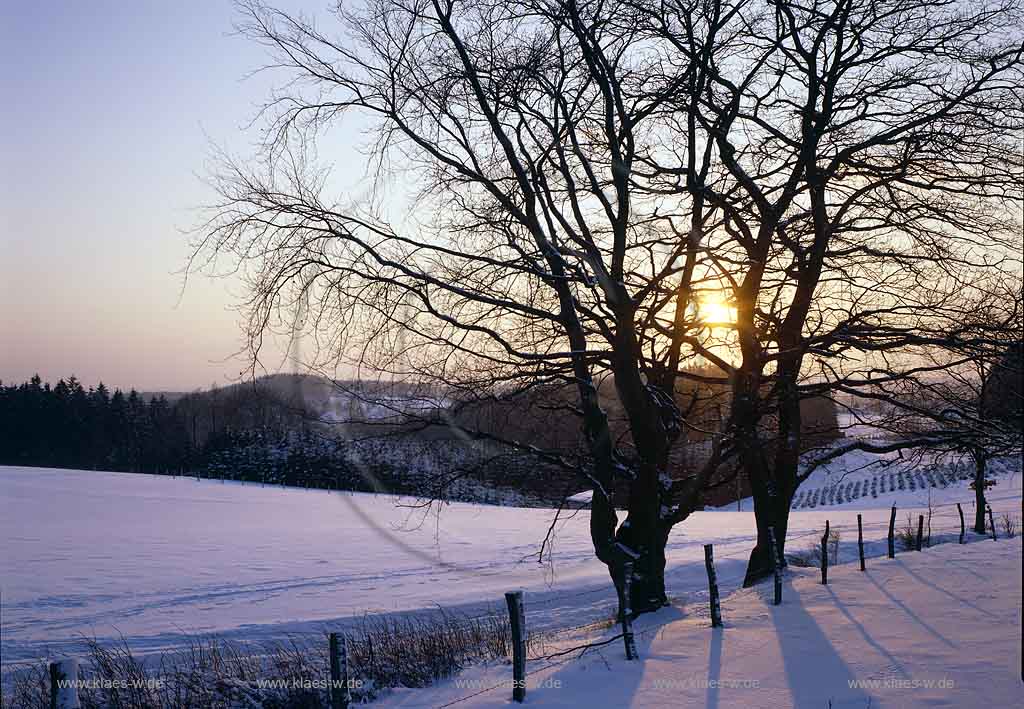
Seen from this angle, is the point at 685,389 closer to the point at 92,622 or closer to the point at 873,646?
the point at 873,646

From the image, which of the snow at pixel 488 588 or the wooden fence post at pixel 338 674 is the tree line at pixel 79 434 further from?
the wooden fence post at pixel 338 674

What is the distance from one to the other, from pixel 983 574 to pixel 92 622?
15.6 m

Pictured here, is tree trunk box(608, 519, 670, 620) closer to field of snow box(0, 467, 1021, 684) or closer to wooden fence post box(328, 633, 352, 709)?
field of snow box(0, 467, 1021, 684)

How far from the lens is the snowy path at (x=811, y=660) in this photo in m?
6.71

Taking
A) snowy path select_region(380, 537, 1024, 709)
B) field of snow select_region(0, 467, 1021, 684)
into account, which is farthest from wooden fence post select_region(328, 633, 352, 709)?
snowy path select_region(380, 537, 1024, 709)

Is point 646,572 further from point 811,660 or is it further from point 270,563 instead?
point 270,563

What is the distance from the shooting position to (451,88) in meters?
9.50

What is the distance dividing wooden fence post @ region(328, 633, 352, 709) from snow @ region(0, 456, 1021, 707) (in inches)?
52.5

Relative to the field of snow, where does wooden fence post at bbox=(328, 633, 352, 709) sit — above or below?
above

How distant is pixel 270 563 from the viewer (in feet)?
81.2

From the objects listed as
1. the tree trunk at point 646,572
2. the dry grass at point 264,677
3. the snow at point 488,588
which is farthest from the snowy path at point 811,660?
the dry grass at point 264,677

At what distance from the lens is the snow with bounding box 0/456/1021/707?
25.2ft

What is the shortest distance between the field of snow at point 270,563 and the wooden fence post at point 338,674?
1033 mm

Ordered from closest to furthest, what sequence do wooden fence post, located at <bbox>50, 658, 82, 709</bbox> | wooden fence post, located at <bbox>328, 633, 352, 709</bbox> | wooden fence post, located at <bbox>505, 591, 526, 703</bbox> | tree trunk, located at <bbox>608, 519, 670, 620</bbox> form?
wooden fence post, located at <bbox>50, 658, 82, 709</bbox> < wooden fence post, located at <bbox>328, 633, 352, 709</bbox> < wooden fence post, located at <bbox>505, 591, 526, 703</bbox> < tree trunk, located at <bbox>608, 519, 670, 620</bbox>
